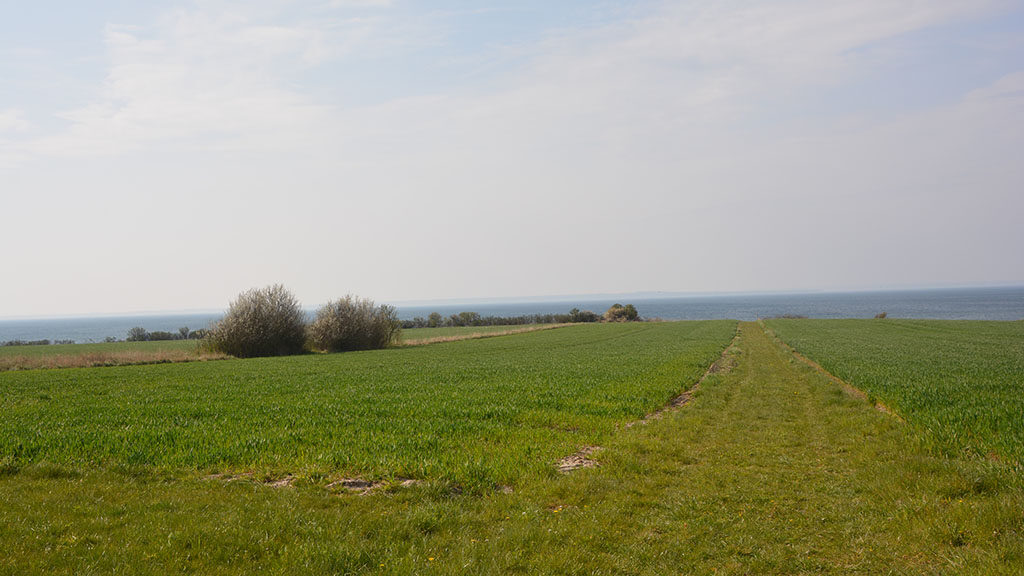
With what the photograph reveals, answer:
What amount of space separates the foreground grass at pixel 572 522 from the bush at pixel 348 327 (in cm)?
5143

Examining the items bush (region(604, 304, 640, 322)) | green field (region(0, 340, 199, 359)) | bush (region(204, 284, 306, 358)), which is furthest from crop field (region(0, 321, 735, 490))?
bush (region(604, 304, 640, 322))

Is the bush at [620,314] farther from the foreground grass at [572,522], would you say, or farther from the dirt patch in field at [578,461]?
the foreground grass at [572,522]

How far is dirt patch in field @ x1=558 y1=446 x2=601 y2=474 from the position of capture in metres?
10.7

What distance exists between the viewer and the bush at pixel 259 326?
52.9 meters

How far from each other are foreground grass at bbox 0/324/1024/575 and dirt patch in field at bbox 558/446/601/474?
0.38 m

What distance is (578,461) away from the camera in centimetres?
1127

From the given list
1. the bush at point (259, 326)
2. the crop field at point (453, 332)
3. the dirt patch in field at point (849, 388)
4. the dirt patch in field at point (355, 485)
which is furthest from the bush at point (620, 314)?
the dirt patch in field at point (355, 485)

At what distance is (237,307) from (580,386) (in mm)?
44829

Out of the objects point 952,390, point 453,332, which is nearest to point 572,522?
point 952,390

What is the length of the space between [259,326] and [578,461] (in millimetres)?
50110

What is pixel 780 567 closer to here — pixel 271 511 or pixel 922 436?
pixel 271 511

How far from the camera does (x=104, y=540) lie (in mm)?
6516

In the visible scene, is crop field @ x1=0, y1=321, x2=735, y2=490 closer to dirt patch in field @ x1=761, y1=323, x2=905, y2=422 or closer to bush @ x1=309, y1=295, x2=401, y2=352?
dirt patch in field @ x1=761, y1=323, x2=905, y2=422

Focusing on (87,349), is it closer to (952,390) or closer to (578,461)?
(578,461)
